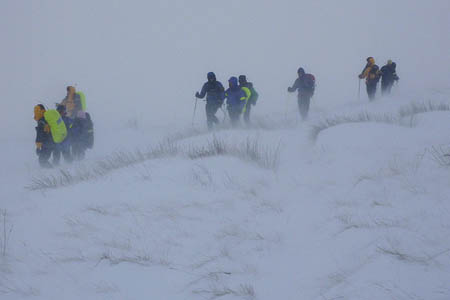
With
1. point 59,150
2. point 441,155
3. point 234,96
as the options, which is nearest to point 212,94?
point 234,96

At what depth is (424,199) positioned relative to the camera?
3270mm

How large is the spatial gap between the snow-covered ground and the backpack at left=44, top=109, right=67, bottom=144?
3466 millimetres

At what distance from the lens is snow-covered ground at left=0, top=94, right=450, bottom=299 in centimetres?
268

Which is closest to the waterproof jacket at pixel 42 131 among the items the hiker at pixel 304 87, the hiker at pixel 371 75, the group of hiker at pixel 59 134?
the group of hiker at pixel 59 134

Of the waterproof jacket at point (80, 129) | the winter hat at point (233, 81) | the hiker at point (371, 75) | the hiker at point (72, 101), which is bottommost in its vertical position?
the waterproof jacket at point (80, 129)

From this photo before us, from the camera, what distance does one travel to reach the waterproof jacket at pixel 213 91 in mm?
9992

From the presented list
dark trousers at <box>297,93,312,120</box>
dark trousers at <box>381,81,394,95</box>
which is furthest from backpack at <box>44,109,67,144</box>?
dark trousers at <box>381,81,394,95</box>

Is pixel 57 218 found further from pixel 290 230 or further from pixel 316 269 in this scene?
pixel 316 269

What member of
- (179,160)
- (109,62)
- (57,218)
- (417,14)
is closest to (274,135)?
(179,160)

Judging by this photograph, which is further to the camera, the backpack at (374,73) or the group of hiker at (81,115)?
the backpack at (374,73)

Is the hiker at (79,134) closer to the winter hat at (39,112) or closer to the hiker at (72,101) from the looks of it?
the winter hat at (39,112)

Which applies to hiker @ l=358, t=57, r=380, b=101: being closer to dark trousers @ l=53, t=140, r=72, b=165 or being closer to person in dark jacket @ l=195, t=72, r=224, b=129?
person in dark jacket @ l=195, t=72, r=224, b=129

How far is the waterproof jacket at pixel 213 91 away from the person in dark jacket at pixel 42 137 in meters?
4.07

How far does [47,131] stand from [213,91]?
14.7ft
